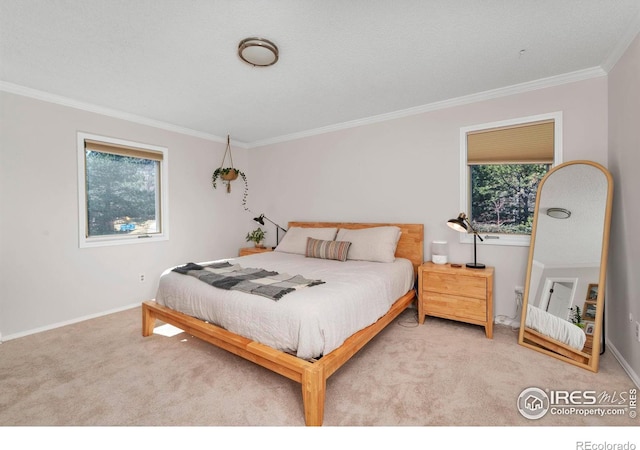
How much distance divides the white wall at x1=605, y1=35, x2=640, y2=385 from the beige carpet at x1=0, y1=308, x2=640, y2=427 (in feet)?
0.92

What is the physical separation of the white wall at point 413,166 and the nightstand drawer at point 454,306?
0.51 meters

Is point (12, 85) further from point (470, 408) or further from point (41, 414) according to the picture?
point (470, 408)

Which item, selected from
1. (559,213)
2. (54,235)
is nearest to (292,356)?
(559,213)

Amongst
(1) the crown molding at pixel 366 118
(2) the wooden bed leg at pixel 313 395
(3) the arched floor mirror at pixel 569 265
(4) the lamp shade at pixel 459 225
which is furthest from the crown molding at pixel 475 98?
(2) the wooden bed leg at pixel 313 395

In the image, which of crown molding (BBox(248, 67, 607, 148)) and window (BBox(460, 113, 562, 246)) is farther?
window (BBox(460, 113, 562, 246))

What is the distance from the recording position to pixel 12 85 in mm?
2781

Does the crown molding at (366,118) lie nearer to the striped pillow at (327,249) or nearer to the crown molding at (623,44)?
the crown molding at (623,44)

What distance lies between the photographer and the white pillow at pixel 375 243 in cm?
326

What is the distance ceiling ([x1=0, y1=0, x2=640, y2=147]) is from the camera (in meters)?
1.82

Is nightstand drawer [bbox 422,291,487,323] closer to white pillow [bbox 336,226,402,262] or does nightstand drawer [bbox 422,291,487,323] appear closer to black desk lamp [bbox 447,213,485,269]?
black desk lamp [bbox 447,213,485,269]

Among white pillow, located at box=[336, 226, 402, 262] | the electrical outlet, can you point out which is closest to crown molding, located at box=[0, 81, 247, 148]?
white pillow, located at box=[336, 226, 402, 262]

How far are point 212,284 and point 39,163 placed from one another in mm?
2381

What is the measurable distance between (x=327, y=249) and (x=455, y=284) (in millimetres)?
1423

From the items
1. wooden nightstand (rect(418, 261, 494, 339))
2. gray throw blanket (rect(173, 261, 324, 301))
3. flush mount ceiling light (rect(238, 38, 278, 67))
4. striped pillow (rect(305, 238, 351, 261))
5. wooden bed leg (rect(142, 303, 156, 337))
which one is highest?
flush mount ceiling light (rect(238, 38, 278, 67))
